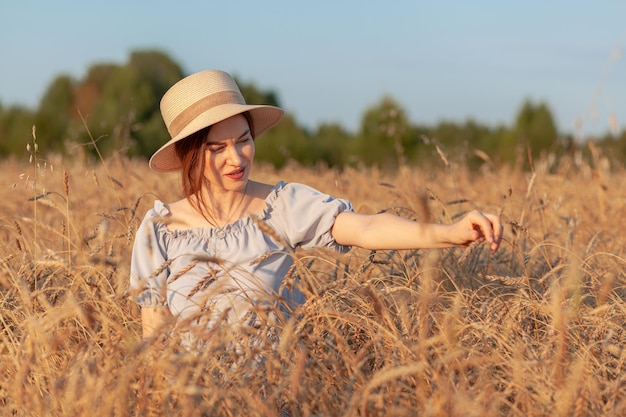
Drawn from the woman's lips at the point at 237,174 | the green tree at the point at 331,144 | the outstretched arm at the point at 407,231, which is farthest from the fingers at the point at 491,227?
the green tree at the point at 331,144

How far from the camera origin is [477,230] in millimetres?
2131

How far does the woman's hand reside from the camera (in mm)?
2062

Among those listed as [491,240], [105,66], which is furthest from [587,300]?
[105,66]

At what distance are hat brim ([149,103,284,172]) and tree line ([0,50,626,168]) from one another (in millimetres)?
9996

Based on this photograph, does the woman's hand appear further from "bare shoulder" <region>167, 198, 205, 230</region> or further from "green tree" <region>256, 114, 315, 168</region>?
"green tree" <region>256, 114, 315, 168</region>

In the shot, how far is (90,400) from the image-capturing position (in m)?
1.78

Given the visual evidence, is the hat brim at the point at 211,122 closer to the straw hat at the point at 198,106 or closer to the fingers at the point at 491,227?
the straw hat at the point at 198,106

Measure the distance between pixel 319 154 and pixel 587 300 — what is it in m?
17.1

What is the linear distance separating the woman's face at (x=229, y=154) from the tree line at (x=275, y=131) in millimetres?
10333

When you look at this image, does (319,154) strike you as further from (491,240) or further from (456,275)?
(491,240)

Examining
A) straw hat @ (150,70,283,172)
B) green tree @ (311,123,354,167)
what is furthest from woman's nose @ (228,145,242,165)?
green tree @ (311,123,354,167)

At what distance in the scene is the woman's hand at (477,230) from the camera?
6.77 ft

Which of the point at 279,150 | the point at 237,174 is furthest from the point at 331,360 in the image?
the point at 279,150

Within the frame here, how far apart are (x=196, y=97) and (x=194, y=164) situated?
218mm
